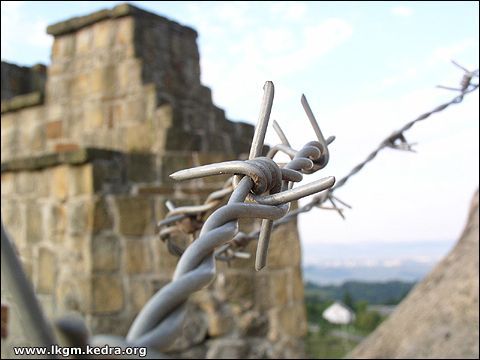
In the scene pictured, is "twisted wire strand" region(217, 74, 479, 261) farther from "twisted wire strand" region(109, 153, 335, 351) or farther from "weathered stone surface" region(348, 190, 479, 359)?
"weathered stone surface" region(348, 190, 479, 359)

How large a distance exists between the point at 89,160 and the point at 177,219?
152cm

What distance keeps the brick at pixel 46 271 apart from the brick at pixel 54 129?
2.16 ft

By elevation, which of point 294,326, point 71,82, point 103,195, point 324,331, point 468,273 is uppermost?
point 71,82

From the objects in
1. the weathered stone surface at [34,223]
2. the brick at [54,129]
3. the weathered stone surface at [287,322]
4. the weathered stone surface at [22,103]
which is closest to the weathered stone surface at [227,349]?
the weathered stone surface at [287,322]

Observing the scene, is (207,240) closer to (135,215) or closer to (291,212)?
(291,212)

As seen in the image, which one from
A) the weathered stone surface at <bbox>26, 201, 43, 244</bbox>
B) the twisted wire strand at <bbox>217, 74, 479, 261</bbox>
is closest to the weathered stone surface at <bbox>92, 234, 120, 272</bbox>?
the weathered stone surface at <bbox>26, 201, 43, 244</bbox>

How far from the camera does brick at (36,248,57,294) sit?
8.51 ft

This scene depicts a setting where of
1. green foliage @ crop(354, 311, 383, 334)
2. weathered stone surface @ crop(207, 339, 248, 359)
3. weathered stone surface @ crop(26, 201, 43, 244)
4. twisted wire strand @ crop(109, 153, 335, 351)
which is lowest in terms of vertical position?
green foliage @ crop(354, 311, 383, 334)

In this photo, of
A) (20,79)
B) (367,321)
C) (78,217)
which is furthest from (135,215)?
(367,321)

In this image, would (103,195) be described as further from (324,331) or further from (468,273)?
(324,331)

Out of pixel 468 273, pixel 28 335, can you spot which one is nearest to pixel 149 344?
pixel 28 335

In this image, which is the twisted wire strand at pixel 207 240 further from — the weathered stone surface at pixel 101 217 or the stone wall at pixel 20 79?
the stone wall at pixel 20 79

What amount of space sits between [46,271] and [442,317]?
181 centimetres

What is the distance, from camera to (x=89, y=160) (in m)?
2.44
